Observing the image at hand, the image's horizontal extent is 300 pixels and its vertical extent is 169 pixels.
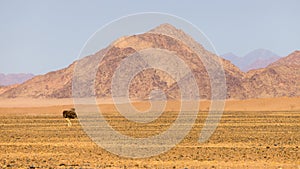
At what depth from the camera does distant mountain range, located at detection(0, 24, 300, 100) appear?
130 metres

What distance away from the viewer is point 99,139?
31.9m

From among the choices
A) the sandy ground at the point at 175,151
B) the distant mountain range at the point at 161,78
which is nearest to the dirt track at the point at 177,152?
the sandy ground at the point at 175,151

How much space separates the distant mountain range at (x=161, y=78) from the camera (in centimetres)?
12950

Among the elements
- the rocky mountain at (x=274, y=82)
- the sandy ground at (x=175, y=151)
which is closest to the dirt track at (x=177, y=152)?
the sandy ground at (x=175, y=151)

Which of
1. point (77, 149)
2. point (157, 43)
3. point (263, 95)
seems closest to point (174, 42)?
point (157, 43)

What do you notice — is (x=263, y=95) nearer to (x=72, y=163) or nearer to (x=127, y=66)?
(x=127, y=66)

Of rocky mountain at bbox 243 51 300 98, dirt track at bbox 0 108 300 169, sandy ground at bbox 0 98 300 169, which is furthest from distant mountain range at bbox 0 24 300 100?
dirt track at bbox 0 108 300 169

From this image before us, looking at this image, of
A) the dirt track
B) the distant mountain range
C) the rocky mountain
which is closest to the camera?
the dirt track

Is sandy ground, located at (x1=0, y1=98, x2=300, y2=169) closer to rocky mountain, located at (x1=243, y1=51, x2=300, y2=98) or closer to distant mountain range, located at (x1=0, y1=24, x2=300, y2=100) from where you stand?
distant mountain range, located at (x1=0, y1=24, x2=300, y2=100)

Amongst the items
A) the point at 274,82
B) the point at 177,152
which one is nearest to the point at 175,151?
the point at 177,152

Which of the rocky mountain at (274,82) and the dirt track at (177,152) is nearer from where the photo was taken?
the dirt track at (177,152)

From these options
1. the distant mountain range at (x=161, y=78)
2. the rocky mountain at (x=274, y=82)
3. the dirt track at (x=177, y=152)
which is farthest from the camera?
the rocky mountain at (x=274, y=82)

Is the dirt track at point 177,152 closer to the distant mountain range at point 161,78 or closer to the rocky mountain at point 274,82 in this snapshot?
the distant mountain range at point 161,78

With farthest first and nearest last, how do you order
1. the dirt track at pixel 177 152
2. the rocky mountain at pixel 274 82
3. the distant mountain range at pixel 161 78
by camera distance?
the rocky mountain at pixel 274 82 → the distant mountain range at pixel 161 78 → the dirt track at pixel 177 152
